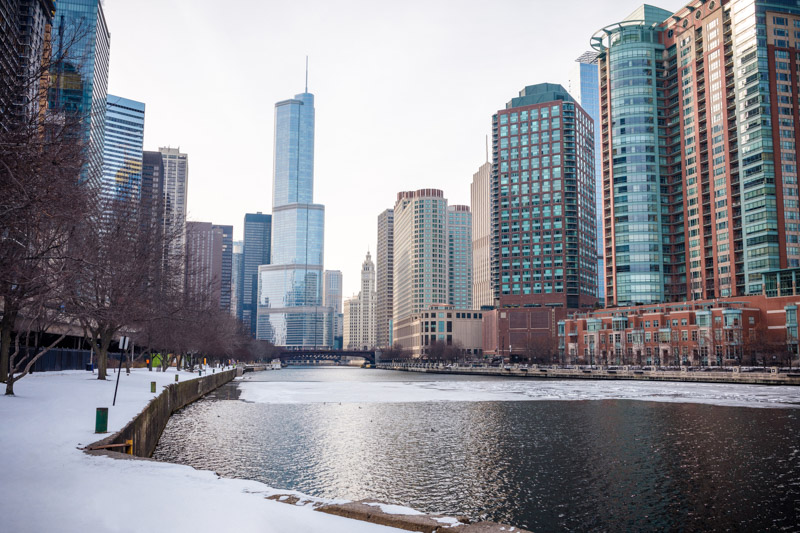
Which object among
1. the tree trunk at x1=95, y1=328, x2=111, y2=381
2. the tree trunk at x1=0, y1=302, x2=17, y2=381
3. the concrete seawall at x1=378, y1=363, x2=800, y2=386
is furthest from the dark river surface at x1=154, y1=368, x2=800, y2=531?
the concrete seawall at x1=378, y1=363, x2=800, y2=386

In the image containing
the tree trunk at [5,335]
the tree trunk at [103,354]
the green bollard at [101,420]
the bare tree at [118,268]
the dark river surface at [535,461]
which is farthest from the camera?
the tree trunk at [103,354]

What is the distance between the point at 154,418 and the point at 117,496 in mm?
23642

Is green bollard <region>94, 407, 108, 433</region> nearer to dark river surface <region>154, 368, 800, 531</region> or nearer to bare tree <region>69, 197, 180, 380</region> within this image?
dark river surface <region>154, 368, 800, 531</region>

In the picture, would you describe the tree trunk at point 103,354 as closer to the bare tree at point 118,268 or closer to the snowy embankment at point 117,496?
the bare tree at point 118,268

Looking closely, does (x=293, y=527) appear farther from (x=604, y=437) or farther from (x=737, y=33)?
(x=737, y=33)

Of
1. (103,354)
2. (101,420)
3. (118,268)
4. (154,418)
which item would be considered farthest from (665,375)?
(101,420)

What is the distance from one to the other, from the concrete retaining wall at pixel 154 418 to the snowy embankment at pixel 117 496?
88.5 inches

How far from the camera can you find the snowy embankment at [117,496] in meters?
12.9

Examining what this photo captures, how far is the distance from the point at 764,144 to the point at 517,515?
7384 inches

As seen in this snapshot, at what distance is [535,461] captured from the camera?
3241 cm

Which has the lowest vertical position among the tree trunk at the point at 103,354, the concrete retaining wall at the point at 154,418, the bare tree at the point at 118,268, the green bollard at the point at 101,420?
the concrete retaining wall at the point at 154,418

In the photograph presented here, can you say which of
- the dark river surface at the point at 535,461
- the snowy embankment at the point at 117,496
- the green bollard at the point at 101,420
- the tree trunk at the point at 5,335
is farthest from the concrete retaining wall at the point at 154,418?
the tree trunk at the point at 5,335

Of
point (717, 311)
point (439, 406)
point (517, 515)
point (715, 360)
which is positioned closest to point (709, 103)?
point (717, 311)

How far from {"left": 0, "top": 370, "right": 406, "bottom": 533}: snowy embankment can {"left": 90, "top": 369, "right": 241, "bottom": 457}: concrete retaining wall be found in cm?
225
